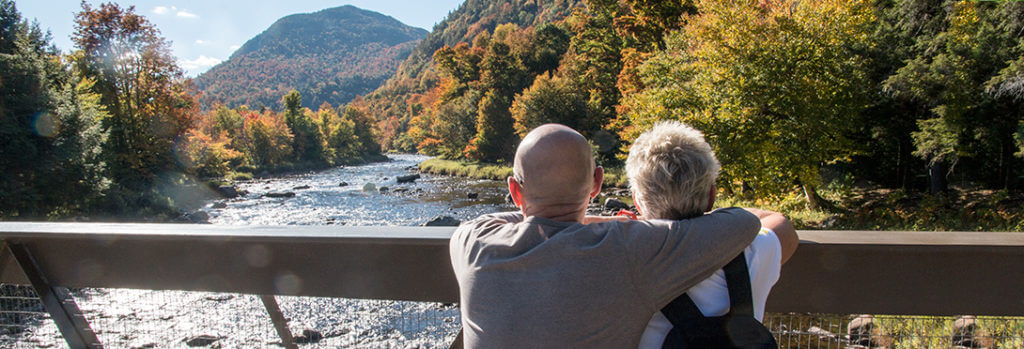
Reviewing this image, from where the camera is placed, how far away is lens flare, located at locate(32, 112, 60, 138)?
16344 mm

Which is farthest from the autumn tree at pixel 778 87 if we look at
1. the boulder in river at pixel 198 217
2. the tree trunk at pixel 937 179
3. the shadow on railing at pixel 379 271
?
the boulder in river at pixel 198 217

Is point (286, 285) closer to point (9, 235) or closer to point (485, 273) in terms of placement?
point (485, 273)

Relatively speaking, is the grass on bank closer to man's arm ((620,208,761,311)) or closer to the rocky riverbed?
the rocky riverbed

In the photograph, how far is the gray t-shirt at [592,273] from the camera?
1048 mm

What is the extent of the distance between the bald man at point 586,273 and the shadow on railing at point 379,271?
310 mm

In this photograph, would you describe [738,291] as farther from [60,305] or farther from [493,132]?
[493,132]

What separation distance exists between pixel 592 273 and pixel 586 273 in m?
0.01

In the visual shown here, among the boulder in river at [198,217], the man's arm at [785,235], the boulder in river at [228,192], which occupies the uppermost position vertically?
the man's arm at [785,235]

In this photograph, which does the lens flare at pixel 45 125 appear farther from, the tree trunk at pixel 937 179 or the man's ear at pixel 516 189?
the tree trunk at pixel 937 179

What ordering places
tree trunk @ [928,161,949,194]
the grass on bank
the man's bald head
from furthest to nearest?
tree trunk @ [928,161,949,194] → the grass on bank → the man's bald head

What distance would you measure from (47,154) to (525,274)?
21190 mm

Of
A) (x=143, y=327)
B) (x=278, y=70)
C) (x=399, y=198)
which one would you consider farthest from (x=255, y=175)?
(x=278, y=70)

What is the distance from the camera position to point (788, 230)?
124 centimetres

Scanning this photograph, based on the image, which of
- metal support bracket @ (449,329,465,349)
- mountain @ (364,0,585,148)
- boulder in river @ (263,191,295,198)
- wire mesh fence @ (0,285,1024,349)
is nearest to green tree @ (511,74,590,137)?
boulder in river @ (263,191,295,198)
